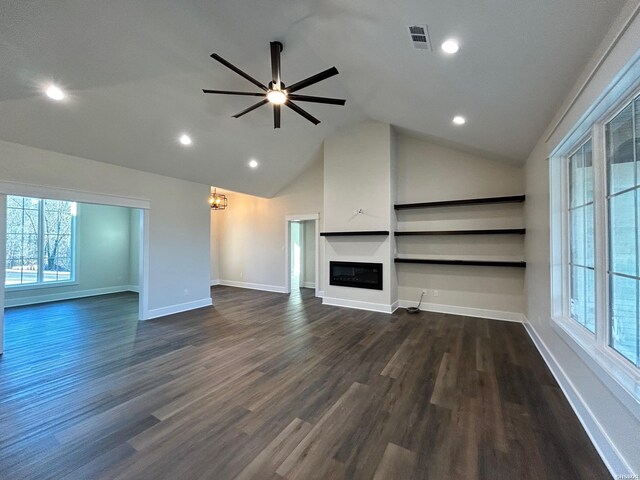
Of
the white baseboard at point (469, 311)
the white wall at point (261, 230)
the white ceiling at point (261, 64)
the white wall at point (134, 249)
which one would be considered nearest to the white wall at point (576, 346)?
the white ceiling at point (261, 64)

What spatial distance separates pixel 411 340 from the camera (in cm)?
376

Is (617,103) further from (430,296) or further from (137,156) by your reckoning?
(137,156)

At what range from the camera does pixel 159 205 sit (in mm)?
5133

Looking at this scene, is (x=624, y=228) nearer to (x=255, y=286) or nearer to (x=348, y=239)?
(x=348, y=239)

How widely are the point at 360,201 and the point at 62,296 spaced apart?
7902 millimetres

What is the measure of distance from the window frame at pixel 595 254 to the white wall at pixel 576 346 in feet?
0.28

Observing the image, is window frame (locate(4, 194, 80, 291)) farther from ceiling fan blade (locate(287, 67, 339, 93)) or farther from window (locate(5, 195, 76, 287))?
ceiling fan blade (locate(287, 67, 339, 93))

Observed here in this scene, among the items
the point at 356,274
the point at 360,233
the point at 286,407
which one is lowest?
the point at 286,407

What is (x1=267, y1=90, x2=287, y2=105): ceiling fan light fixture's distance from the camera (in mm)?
2826

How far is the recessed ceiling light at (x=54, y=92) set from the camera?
9.65ft

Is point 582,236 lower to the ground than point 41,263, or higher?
higher

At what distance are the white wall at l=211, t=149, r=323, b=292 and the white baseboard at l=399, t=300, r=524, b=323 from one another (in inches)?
131

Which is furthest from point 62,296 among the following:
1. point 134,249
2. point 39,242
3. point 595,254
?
point 595,254

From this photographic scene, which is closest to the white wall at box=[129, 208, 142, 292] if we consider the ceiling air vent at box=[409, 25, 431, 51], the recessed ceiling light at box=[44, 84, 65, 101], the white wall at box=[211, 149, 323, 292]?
the white wall at box=[211, 149, 323, 292]
